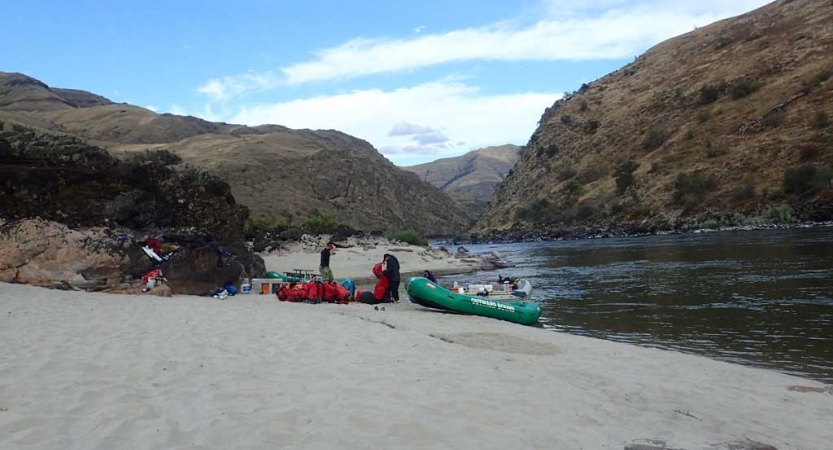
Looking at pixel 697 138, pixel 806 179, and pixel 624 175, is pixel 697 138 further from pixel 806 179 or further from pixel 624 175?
pixel 806 179

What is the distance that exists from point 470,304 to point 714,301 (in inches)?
274

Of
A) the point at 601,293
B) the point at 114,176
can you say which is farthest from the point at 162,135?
the point at 601,293

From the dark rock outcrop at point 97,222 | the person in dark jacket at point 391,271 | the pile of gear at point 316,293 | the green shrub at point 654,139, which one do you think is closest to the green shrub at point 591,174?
the green shrub at point 654,139

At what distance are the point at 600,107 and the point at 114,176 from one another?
79.2 meters

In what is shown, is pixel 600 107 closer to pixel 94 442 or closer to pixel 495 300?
pixel 495 300

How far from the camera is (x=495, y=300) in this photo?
14352mm

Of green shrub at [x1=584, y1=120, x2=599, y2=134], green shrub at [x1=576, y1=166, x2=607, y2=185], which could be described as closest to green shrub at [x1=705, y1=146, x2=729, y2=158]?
green shrub at [x1=576, y1=166, x2=607, y2=185]

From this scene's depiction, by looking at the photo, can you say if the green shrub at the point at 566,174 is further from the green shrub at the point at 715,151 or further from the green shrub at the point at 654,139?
→ the green shrub at the point at 715,151

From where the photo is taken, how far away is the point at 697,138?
195 feet

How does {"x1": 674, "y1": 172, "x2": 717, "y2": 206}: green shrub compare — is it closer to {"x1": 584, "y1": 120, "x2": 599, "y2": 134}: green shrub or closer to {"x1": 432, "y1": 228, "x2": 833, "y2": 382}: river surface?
{"x1": 432, "y1": 228, "x2": 833, "y2": 382}: river surface

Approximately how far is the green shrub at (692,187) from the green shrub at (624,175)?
8095 millimetres

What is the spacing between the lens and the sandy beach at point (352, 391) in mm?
4094

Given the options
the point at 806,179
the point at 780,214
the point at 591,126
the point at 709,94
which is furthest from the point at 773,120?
the point at 591,126

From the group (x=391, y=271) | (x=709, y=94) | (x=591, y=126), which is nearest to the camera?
(x=391, y=271)
